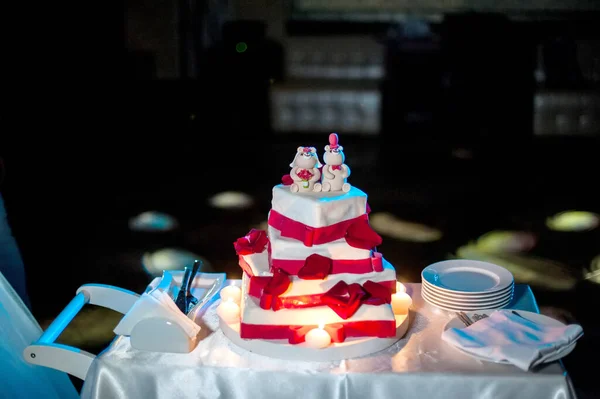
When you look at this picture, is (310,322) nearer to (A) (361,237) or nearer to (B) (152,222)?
(A) (361,237)

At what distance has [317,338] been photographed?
4.15 feet

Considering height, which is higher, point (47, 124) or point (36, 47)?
point (36, 47)

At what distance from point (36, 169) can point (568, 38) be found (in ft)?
11.3

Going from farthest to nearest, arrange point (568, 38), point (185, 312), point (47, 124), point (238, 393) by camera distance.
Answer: point (568, 38), point (47, 124), point (185, 312), point (238, 393)

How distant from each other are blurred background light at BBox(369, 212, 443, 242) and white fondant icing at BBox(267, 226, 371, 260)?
88.9 inches

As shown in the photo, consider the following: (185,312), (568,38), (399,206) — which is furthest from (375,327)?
(568,38)

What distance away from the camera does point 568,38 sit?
4.48 m

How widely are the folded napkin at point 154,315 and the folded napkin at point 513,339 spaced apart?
1.60 ft

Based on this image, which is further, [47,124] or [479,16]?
[479,16]

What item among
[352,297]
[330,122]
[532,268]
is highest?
[352,297]

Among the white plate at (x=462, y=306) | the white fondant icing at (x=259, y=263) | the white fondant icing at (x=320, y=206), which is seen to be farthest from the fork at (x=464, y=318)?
the white fondant icing at (x=259, y=263)

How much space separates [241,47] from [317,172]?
11.0 feet

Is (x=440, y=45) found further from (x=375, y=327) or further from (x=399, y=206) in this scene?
(x=375, y=327)

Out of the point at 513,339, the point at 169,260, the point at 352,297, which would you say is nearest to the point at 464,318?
the point at 513,339
